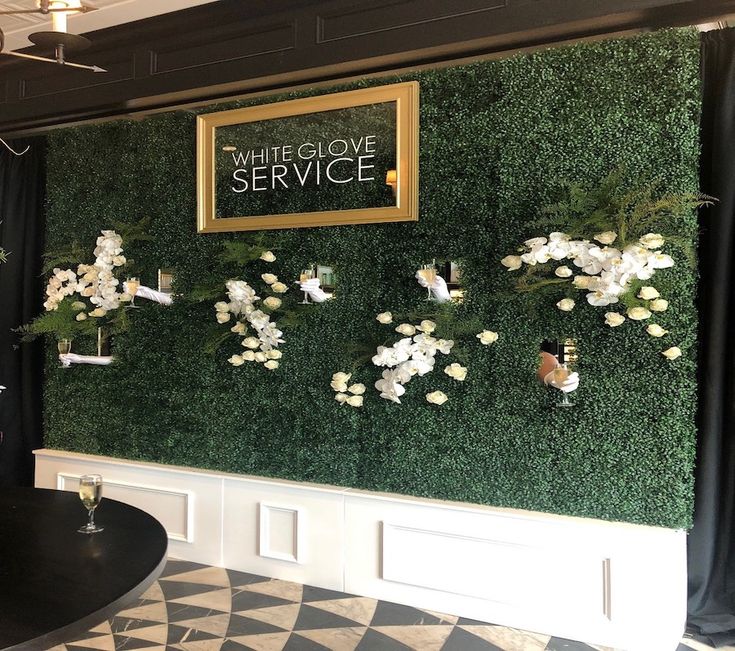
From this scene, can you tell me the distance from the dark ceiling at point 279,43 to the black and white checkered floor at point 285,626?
2.80 meters

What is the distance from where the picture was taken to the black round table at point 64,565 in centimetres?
151

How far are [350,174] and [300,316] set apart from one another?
32.5 inches

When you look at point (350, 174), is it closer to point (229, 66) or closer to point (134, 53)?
point (229, 66)

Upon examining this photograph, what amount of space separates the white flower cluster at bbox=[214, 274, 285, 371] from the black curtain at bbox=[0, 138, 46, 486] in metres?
2.04

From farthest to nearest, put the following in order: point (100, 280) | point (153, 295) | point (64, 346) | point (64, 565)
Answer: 1. point (64, 346)
2. point (100, 280)
3. point (153, 295)
4. point (64, 565)

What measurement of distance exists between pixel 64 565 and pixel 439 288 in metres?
2.06

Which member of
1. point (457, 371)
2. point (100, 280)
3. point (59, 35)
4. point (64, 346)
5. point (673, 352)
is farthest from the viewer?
point (64, 346)

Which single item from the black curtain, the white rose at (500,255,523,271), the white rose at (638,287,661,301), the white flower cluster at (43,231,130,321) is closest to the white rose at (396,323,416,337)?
the white rose at (500,255,523,271)

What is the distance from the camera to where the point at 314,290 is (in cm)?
362

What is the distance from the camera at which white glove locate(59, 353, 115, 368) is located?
4.40 m

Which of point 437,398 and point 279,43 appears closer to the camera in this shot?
point 437,398

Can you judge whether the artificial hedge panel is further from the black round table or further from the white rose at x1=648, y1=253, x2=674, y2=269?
the black round table

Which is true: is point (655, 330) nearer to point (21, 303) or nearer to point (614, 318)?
point (614, 318)

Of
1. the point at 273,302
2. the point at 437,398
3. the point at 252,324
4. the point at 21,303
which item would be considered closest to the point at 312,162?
the point at 273,302
